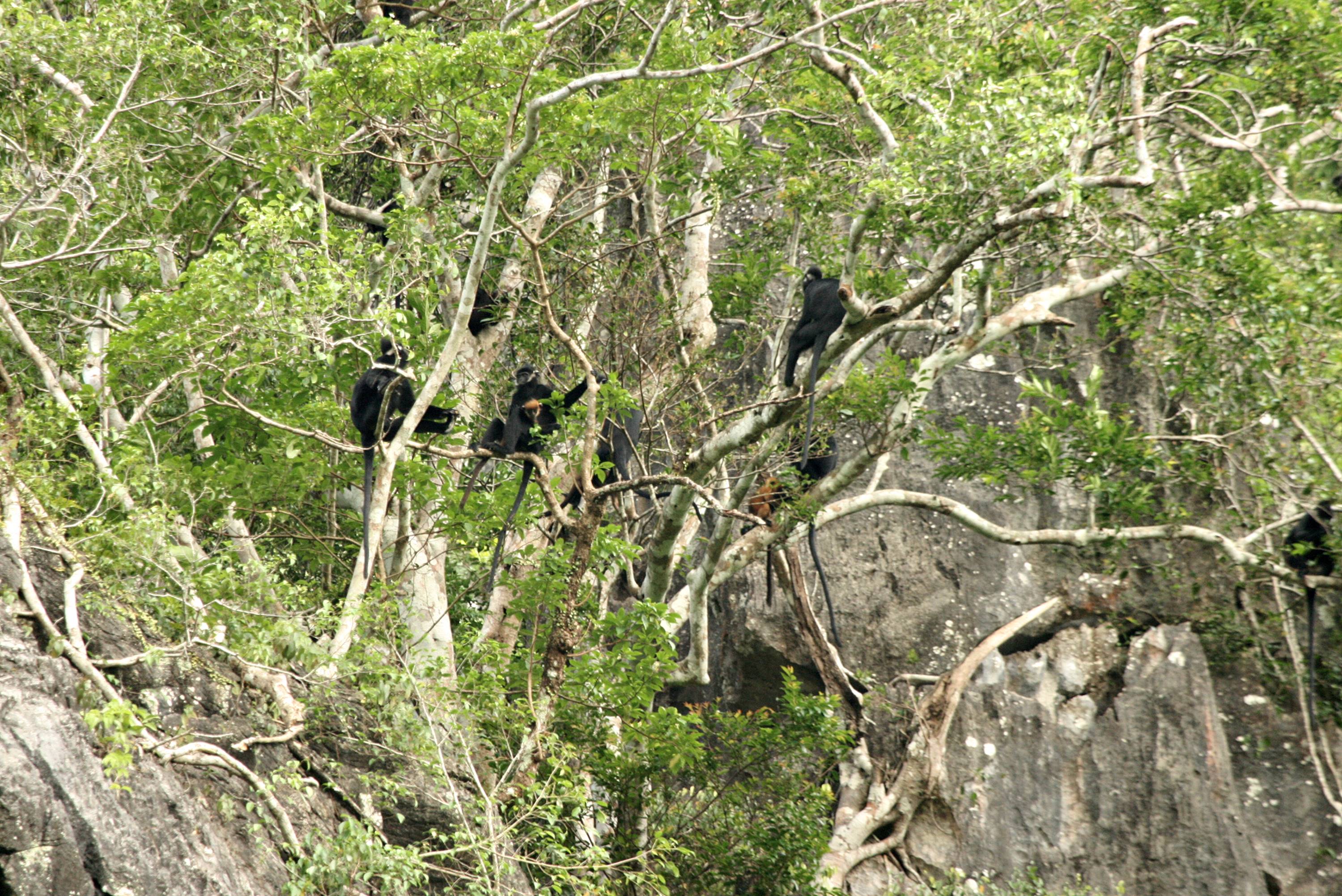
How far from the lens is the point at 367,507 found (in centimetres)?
557

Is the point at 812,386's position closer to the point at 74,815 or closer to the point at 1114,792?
the point at 74,815

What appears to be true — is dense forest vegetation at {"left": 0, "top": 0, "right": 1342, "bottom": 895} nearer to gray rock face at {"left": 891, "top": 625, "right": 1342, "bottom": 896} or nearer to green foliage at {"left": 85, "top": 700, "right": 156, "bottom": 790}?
green foliage at {"left": 85, "top": 700, "right": 156, "bottom": 790}

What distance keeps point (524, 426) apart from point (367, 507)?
142cm

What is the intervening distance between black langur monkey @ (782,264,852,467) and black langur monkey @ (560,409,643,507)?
1.14 meters

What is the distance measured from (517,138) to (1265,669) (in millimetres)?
7075

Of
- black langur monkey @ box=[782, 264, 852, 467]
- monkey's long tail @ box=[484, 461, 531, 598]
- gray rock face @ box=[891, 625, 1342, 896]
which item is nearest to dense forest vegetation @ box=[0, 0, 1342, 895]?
monkey's long tail @ box=[484, 461, 531, 598]

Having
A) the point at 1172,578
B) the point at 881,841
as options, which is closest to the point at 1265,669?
the point at 1172,578

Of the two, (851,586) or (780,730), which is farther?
(851,586)

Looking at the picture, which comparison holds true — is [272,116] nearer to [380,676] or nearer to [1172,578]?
[380,676]

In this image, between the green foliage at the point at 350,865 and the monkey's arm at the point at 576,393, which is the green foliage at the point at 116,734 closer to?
the green foliage at the point at 350,865

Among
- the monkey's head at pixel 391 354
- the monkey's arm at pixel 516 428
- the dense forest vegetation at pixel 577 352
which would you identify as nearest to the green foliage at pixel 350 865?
the dense forest vegetation at pixel 577 352

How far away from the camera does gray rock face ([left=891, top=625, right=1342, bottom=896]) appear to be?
8.77m

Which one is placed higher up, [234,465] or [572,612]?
[234,465]

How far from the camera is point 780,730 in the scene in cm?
766
